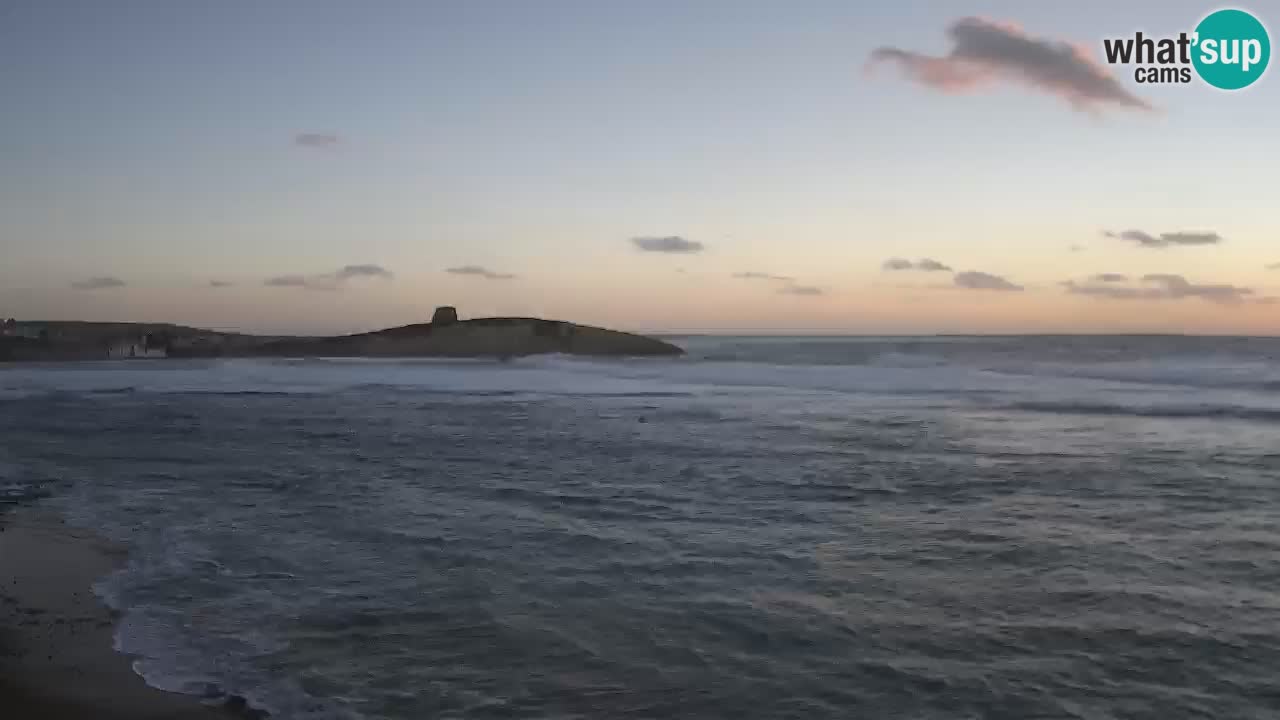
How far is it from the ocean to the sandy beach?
0.26m

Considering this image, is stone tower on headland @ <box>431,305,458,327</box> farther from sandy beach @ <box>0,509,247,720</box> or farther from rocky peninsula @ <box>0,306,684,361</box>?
sandy beach @ <box>0,509,247,720</box>

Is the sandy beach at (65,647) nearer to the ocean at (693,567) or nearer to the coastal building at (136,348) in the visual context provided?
the ocean at (693,567)

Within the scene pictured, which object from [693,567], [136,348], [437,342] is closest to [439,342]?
[437,342]

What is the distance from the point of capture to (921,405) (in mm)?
Result: 29797

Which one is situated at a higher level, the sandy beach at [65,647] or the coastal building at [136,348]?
the coastal building at [136,348]

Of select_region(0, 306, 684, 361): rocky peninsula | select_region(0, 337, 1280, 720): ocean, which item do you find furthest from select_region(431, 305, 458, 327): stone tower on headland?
select_region(0, 337, 1280, 720): ocean

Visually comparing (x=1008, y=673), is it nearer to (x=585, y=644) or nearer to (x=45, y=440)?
(x=585, y=644)

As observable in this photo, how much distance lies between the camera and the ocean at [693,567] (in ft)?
20.5

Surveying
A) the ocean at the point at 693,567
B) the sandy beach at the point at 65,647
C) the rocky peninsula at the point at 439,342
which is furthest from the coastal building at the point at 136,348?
the sandy beach at the point at 65,647

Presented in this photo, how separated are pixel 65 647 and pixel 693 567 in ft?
17.8

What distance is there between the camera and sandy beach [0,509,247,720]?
19.2 feet

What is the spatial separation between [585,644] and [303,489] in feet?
27.9

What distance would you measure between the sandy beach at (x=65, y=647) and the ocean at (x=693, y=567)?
10.1 inches

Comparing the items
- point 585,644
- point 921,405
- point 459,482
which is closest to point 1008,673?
point 585,644
